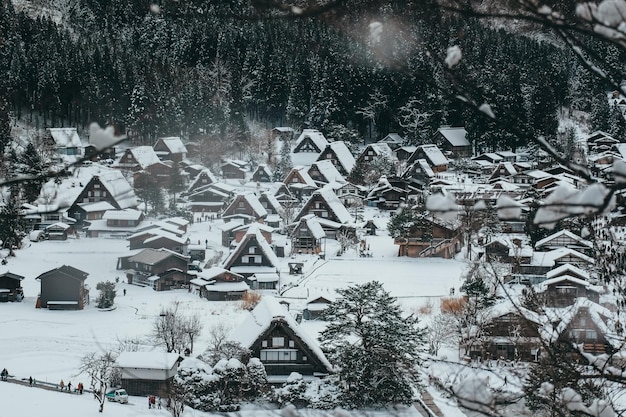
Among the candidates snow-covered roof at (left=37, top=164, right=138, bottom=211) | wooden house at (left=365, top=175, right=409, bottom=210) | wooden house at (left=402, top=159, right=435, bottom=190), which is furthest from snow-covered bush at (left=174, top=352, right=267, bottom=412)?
wooden house at (left=402, top=159, right=435, bottom=190)

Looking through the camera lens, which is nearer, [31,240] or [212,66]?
[31,240]

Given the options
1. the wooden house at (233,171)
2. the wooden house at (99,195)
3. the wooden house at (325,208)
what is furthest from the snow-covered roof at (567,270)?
the wooden house at (233,171)

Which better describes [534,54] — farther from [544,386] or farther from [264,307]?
[544,386]

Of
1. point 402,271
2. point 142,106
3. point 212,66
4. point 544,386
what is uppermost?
point 212,66

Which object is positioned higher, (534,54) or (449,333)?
(534,54)

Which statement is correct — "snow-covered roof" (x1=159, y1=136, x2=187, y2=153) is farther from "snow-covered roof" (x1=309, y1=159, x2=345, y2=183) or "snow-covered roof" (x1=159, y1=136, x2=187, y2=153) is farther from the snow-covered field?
the snow-covered field

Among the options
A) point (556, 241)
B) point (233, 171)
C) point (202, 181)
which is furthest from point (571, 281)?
point (233, 171)

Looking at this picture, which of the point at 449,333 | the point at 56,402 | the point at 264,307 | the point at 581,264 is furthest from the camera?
the point at 581,264

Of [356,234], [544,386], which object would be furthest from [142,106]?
[544,386]

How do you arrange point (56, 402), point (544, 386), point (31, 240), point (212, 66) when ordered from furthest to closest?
1. point (212, 66)
2. point (31, 240)
3. point (56, 402)
4. point (544, 386)
